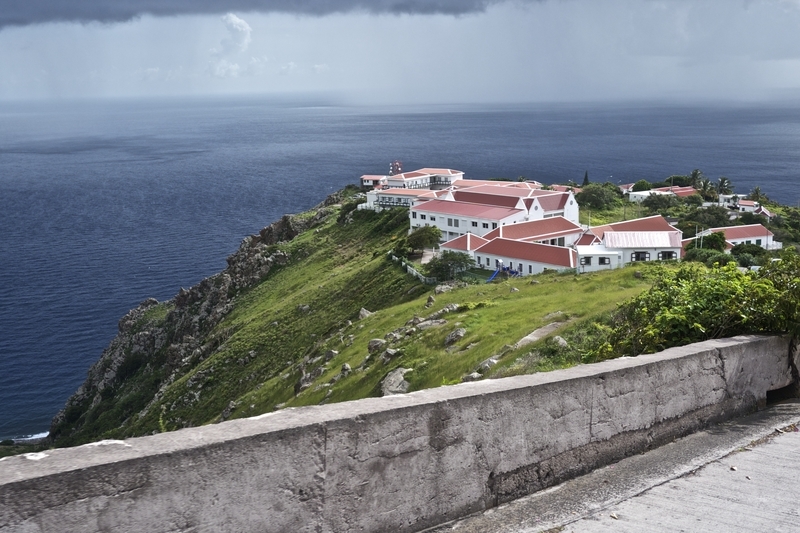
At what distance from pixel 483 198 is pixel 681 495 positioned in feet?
247

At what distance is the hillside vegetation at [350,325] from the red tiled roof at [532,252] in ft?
10.8

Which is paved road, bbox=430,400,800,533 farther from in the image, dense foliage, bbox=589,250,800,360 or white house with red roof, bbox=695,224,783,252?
white house with red roof, bbox=695,224,783,252

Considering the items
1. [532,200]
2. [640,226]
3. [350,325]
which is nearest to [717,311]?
[350,325]

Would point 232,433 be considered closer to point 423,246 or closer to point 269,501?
point 269,501

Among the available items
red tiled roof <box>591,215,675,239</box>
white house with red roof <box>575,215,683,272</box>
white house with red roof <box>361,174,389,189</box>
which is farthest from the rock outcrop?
red tiled roof <box>591,215,675,239</box>

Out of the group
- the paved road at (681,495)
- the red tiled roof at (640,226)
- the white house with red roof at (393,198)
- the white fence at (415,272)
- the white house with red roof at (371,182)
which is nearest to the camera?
the paved road at (681,495)

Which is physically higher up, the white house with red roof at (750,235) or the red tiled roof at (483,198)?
the red tiled roof at (483,198)

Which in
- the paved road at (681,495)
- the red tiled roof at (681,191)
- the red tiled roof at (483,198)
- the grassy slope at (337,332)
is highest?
the paved road at (681,495)

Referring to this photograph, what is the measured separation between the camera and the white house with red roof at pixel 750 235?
70.1 m

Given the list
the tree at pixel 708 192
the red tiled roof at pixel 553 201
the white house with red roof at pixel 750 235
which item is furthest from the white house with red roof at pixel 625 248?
the tree at pixel 708 192

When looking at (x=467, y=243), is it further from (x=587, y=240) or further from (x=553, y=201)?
(x=553, y=201)

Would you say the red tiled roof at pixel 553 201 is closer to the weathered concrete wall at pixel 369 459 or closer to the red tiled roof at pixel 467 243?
the red tiled roof at pixel 467 243

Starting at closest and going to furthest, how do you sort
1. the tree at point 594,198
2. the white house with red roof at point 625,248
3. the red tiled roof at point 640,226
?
the white house with red roof at point 625,248 < the red tiled roof at point 640,226 < the tree at point 594,198

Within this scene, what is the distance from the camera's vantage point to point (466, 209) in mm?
77438
